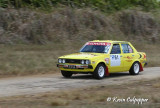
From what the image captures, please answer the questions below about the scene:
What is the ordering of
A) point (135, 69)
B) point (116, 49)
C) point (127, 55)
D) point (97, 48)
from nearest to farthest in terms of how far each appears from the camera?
point (97, 48) → point (116, 49) → point (127, 55) → point (135, 69)

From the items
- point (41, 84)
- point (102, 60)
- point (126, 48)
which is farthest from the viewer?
point (126, 48)

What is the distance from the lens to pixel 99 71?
15117 millimetres

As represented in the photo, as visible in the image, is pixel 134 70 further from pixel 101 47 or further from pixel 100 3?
pixel 100 3

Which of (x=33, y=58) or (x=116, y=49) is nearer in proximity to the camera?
(x=116, y=49)

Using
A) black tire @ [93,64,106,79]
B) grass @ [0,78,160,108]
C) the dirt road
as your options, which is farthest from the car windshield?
grass @ [0,78,160,108]

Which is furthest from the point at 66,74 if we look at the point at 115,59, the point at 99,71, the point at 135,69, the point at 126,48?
the point at 135,69

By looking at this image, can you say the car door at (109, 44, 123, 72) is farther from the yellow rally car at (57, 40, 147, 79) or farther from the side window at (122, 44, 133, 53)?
the side window at (122, 44, 133, 53)

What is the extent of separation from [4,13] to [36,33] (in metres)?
2.43

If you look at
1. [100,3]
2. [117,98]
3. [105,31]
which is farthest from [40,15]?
[117,98]

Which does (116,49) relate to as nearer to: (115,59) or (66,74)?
(115,59)

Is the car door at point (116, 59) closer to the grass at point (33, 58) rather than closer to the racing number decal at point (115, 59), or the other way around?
the racing number decal at point (115, 59)

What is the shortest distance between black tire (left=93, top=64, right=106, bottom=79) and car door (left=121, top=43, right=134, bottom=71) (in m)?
1.49

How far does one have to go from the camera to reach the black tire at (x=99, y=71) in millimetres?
14898

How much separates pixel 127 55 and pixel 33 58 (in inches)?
235
